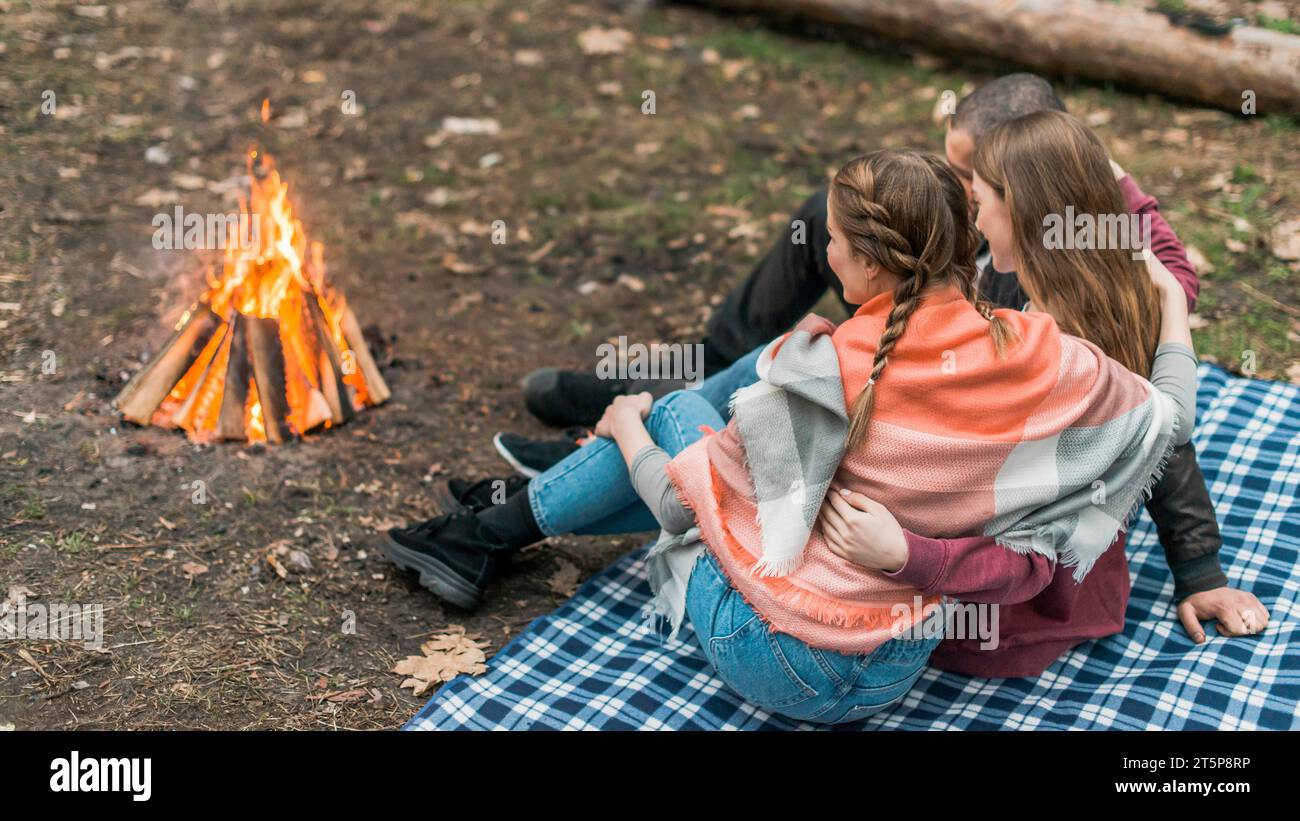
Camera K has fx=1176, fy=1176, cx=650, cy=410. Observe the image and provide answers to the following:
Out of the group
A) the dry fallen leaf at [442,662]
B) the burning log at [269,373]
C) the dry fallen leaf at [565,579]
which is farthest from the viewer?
the burning log at [269,373]

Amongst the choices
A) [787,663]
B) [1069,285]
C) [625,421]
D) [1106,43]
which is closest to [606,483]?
[625,421]

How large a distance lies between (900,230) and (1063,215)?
741mm

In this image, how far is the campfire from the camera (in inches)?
169

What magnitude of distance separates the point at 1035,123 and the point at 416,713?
2.42 m

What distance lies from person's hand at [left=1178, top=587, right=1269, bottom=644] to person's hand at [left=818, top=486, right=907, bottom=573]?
1.31 metres

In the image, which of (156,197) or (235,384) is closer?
(235,384)

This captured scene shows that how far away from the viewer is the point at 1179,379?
3.25 m

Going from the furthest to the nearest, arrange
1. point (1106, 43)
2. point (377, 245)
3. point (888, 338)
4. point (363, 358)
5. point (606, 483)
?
point (1106, 43), point (377, 245), point (363, 358), point (606, 483), point (888, 338)

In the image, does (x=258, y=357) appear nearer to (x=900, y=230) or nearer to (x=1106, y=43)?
(x=900, y=230)

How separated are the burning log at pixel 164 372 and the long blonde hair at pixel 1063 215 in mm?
2796

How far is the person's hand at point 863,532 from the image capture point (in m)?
2.76

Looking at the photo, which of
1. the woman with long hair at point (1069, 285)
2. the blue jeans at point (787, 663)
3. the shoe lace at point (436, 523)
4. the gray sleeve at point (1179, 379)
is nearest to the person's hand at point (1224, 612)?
the woman with long hair at point (1069, 285)

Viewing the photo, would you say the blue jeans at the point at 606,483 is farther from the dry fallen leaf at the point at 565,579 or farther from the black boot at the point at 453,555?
the dry fallen leaf at the point at 565,579
